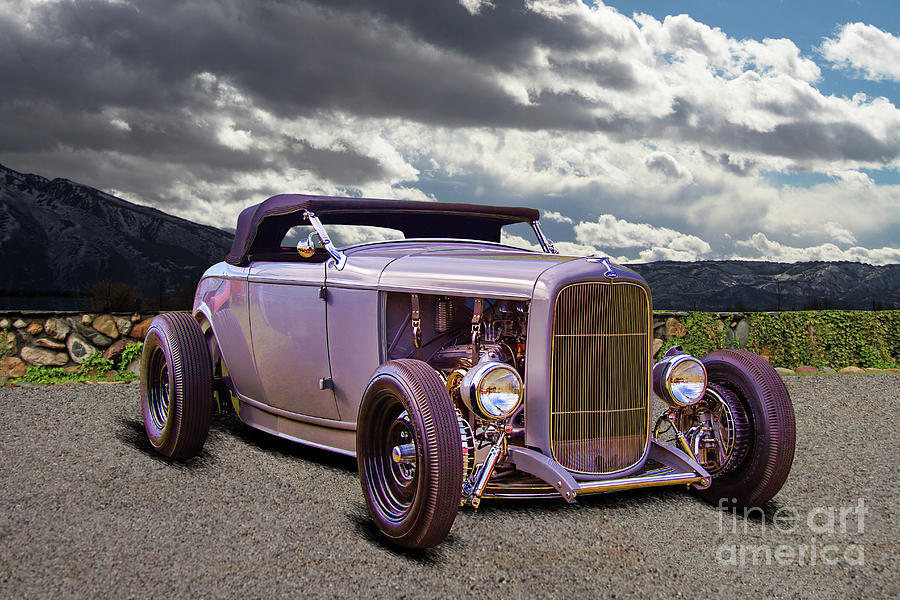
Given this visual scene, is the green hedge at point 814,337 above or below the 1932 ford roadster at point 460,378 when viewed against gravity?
below

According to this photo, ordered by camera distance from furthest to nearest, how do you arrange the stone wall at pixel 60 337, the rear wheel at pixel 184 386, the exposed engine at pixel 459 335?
the stone wall at pixel 60 337, the rear wheel at pixel 184 386, the exposed engine at pixel 459 335

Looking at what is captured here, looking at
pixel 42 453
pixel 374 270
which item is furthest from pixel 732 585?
pixel 42 453

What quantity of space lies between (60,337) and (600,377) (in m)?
7.65

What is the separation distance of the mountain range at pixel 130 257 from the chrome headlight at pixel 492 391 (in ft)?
139

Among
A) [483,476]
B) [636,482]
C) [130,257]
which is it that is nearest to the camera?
[483,476]

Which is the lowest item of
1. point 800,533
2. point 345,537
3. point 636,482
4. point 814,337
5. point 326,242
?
point 800,533

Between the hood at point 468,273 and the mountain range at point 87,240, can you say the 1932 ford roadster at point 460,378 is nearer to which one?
the hood at point 468,273

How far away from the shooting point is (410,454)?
363 cm

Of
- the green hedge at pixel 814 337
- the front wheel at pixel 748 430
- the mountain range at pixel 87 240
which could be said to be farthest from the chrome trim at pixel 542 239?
the mountain range at pixel 87 240

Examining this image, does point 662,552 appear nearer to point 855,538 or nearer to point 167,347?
point 855,538

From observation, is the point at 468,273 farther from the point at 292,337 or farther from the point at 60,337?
the point at 60,337

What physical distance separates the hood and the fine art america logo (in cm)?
179

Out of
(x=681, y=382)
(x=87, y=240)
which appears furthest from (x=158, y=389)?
(x=87, y=240)

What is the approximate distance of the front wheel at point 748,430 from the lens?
424 cm
